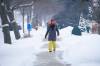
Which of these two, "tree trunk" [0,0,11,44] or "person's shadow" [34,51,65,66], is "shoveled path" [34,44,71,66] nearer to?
"person's shadow" [34,51,65,66]

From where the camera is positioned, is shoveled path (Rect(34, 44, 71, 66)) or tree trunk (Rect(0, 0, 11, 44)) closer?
shoveled path (Rect(34, 44, 71, 66))

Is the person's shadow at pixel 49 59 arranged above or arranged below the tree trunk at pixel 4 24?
below

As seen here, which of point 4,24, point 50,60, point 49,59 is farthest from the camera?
point 4,24

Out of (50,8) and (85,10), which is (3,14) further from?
(50,8)

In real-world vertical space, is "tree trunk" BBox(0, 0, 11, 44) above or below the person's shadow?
above

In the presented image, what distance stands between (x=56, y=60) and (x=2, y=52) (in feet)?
10.5

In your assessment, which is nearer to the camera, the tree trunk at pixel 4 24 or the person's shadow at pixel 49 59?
the person's shadow at pixel 49 59

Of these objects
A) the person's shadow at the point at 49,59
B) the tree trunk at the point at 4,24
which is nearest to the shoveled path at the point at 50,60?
the person's shadow at the point at 49,59

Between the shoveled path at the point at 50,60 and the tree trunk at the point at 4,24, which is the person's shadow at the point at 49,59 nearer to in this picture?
the shoveled path at the point at 50,60

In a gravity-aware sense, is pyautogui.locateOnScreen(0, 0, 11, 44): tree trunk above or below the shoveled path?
above

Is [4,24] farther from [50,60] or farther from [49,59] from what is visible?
[50,60]

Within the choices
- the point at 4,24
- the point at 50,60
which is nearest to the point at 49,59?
the point at 50,60

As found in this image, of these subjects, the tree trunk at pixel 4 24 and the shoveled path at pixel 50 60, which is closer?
the shoveled path at pixel 50 60

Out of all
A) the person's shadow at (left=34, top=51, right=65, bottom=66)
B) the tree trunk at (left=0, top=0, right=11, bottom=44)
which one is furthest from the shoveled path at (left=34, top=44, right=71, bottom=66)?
the tree trunk at (left=0, top=0, right=11, bottom=44)
